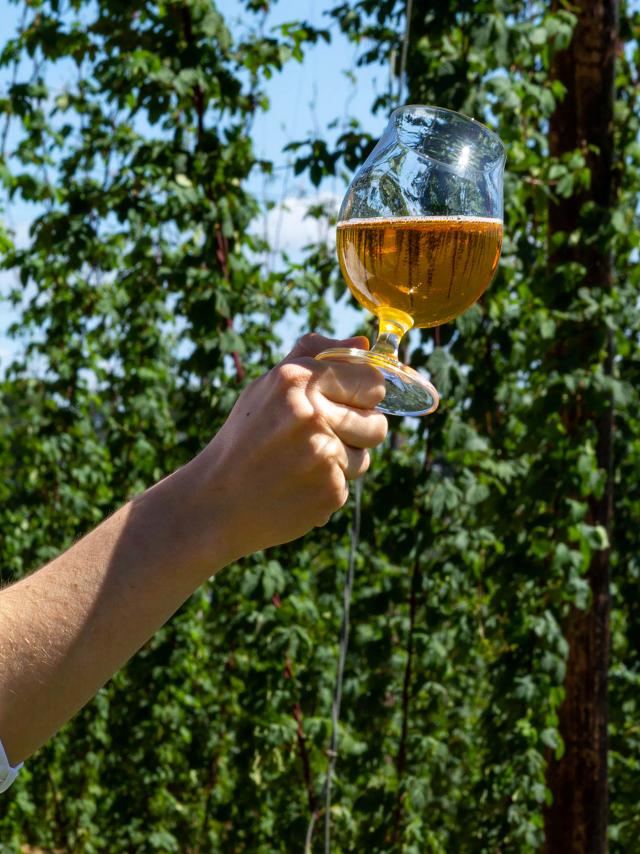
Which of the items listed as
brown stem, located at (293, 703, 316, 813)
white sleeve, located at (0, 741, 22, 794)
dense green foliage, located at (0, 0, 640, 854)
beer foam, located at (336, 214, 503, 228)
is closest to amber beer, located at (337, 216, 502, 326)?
beer foam, located at (336, 214, 503, 228)

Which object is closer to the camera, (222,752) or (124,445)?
(124,445)

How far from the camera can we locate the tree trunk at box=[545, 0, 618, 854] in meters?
3.80

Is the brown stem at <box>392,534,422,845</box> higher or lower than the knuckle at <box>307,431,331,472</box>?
higher

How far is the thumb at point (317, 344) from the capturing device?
3.28ft

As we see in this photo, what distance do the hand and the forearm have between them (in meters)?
0.03

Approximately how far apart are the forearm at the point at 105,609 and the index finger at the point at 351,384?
0.14 metres

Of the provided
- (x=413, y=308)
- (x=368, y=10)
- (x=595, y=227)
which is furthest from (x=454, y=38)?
(x=413, y=308)

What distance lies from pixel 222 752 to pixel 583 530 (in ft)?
12.7

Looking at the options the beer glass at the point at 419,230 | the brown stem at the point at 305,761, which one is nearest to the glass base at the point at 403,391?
the beer glass at the point at 419,230

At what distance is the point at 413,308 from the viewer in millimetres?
Result: 1081

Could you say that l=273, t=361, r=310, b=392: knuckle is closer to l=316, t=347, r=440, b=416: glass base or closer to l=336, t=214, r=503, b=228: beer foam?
l=316, t=347, r=440, b=416: glass base

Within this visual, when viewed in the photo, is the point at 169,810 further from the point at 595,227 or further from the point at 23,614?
the point at 23,614

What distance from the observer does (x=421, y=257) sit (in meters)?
1.02

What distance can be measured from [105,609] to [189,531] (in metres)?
0.10
